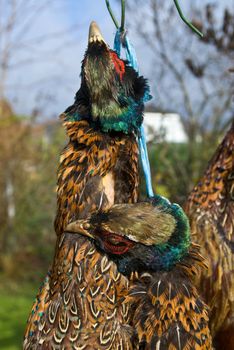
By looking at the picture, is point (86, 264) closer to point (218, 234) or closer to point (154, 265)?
point (154, 265)

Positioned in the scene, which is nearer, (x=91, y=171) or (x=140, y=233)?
(x=140, y=233)

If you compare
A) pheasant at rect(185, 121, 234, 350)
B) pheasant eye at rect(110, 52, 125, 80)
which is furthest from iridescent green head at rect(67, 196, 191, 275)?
pheasant at rect(185, 121, 234, 350)

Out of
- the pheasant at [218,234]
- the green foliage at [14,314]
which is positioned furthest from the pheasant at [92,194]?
the green foliage at [14,314]

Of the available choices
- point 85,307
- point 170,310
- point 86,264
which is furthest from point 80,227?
point 170,310

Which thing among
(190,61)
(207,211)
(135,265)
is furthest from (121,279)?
(190,61)

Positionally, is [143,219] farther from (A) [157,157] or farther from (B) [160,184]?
(A) [157,157]

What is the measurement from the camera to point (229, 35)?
6.11 m

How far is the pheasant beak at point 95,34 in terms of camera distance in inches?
70.8

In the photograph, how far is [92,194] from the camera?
5.90 ft

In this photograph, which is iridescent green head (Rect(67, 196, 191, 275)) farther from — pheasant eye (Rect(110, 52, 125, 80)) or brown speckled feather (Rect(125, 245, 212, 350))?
pheasant eye (Rect(110, 52, 125, 80))

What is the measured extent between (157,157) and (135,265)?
17.5ft

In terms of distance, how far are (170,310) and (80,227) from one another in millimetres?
375

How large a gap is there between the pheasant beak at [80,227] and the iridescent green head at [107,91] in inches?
12.1

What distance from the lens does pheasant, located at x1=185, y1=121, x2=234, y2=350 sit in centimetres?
262
